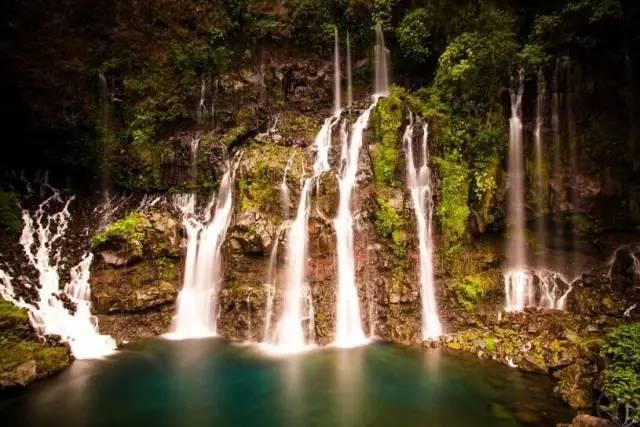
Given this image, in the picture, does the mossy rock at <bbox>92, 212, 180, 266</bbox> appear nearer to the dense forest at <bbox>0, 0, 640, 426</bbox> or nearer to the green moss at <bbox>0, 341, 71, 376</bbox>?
the dense forest at <bbox>0, 0, 640, 426</bbox>

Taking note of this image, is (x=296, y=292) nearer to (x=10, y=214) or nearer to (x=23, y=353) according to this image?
(x=23, y=353)

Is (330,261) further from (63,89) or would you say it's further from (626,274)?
(63,89)

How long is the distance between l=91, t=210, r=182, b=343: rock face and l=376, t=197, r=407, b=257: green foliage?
6.94m

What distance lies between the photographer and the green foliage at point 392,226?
45.6 ft

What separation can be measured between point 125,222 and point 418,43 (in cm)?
1361

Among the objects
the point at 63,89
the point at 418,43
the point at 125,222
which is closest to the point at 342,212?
the point at 125,222

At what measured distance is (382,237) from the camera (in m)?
14.1

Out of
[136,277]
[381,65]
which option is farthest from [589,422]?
[381,65]

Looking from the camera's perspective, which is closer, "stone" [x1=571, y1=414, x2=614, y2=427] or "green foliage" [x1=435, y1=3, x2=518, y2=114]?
"stone" [x1=571, y1=414, x2=614, y2=427]

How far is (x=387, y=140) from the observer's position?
1514 cm

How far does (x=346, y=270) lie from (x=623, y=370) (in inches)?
292

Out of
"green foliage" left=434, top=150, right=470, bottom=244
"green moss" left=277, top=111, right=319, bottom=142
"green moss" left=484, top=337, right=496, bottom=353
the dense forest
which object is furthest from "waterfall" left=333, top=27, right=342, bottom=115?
"green moss" left=484, top=337, right=496, bottom=353

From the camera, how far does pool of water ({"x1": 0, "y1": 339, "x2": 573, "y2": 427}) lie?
9.34 meters

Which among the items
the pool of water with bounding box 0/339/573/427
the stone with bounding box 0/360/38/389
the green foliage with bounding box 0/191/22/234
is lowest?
the pool of water with bounding box 0/339/573/427
